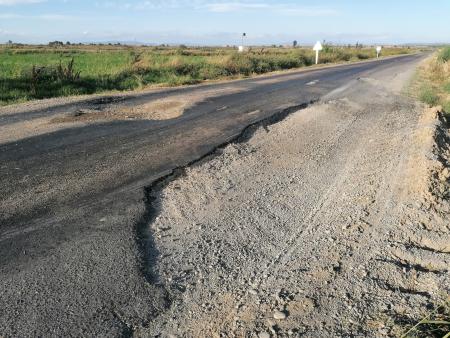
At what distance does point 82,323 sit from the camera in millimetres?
3115

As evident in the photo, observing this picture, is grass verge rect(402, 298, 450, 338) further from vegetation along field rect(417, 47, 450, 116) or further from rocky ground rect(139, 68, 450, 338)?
vegetation along field rect(417, 47, 450, 116)

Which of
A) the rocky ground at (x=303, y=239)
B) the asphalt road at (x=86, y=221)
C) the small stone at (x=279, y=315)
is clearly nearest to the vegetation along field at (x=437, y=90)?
the rocky ground at (x=303, y=239)

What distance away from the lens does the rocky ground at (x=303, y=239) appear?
10.6 ft

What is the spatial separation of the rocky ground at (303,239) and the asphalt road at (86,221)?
0.69ft

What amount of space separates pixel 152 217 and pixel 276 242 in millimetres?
1363

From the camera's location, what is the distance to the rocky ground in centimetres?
323

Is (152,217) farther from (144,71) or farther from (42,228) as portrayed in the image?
(144,71)

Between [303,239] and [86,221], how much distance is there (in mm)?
2181

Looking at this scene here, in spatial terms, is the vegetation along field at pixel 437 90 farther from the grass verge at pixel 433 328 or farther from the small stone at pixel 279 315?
the small stone at pixel 279 315

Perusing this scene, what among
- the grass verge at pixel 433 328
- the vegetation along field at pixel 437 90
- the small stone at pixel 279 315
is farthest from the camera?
the vegetation along field at pixel 437 90

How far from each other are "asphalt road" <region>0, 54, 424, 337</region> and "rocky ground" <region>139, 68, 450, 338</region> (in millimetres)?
211

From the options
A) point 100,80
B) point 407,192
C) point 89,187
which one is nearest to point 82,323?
point 89,187

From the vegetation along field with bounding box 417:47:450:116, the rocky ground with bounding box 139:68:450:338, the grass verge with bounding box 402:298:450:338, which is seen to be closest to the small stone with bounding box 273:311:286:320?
the rocky ground with bounding box 139:68:450:338

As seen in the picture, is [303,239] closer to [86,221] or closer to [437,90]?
[86,221]
